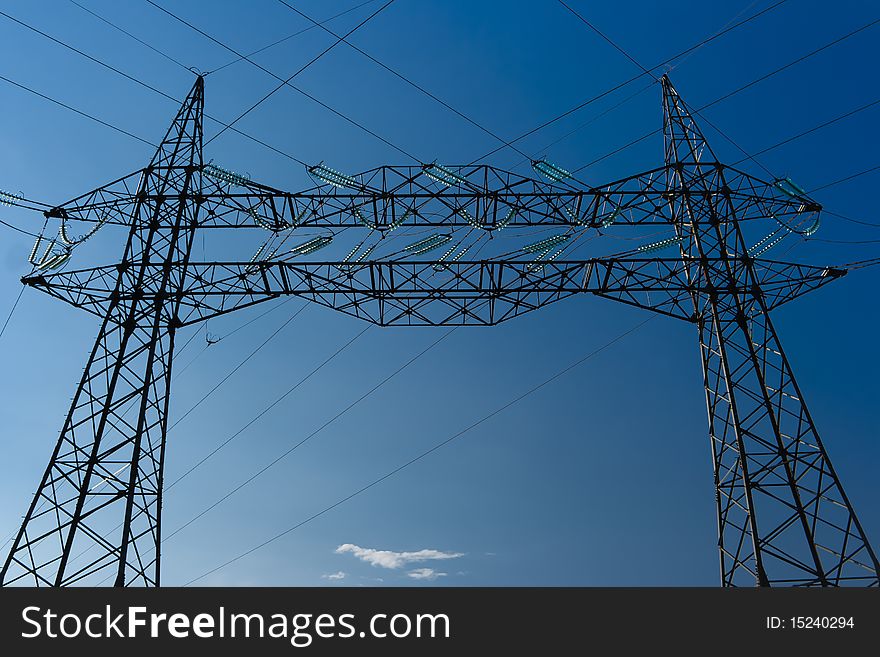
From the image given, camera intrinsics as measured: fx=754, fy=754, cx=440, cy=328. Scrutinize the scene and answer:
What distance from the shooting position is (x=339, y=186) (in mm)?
19500
